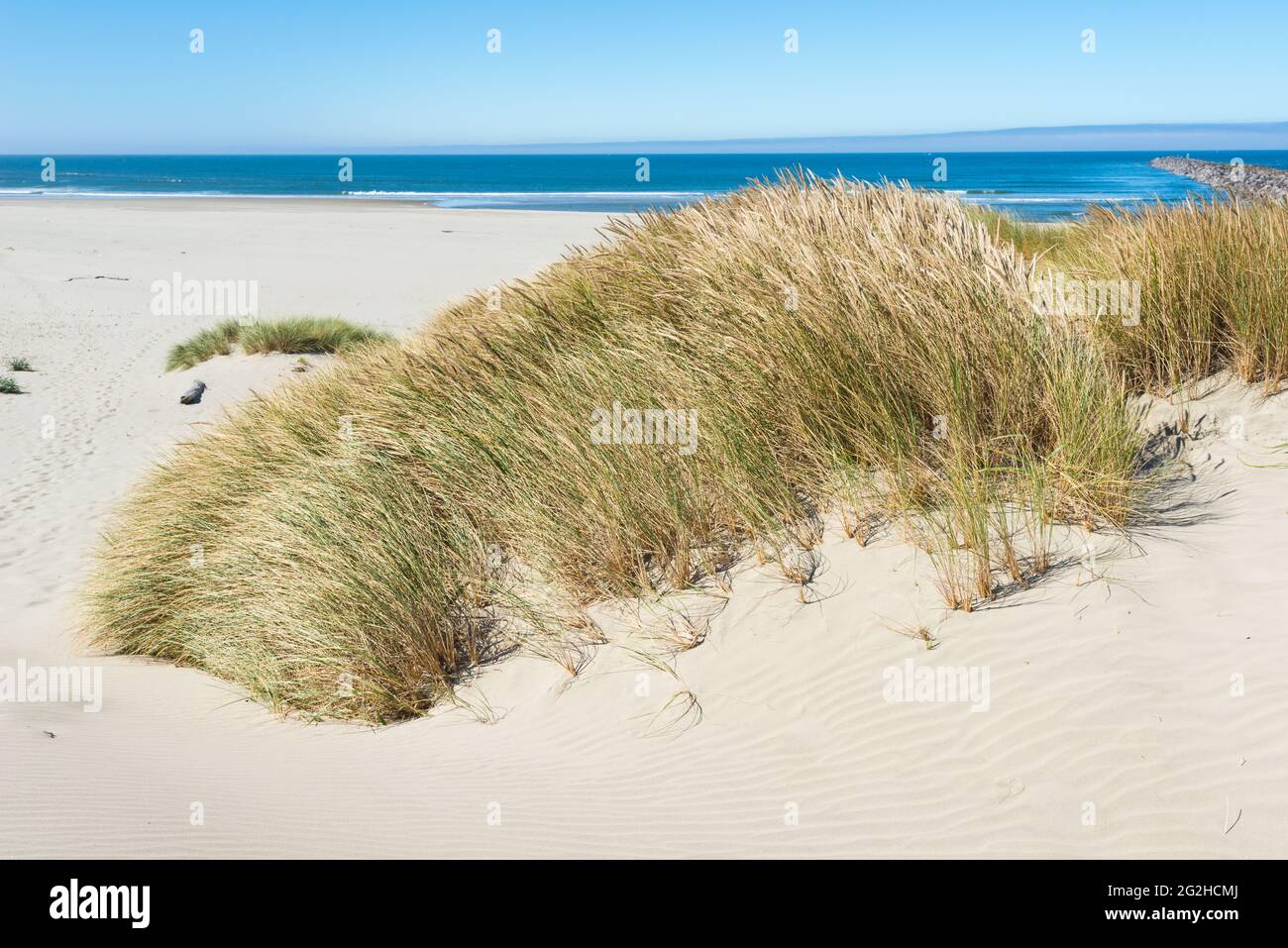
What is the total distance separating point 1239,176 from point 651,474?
97.1 feet

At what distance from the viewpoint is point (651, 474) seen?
490 cm

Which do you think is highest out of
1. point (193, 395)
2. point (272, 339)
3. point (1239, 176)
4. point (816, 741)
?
point (1239, 176)

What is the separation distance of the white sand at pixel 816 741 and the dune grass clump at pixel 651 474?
282 mm

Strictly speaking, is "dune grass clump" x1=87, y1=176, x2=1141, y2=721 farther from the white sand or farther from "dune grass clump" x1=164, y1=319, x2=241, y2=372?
"dune grass clump" x1=164, y1=319, x2=241, y2=372

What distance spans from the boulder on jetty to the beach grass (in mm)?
4245

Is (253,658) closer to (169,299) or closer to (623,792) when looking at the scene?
(623,792)

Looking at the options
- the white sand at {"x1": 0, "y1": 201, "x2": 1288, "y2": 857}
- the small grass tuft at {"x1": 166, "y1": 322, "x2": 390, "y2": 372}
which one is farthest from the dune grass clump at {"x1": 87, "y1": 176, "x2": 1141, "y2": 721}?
the small grass tuft at {"x1": 166, "y1": 322, "x2": 390, "y2": 372}

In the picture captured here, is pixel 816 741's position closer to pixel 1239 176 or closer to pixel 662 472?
pixel 662 472

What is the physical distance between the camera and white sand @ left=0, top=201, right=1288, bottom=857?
317cm

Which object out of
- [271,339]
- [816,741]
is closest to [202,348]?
[271,339]

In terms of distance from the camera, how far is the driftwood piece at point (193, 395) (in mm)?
12430

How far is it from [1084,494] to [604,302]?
3.84 m

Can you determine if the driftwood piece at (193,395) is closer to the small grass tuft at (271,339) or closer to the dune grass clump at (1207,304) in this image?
the small grass tuft at (271,339)

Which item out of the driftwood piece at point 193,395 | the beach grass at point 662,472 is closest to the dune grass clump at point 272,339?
the driftwood piece at point 193,395
